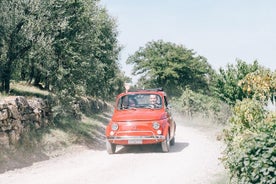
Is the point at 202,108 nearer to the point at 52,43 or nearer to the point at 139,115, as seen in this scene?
the point at 52,43

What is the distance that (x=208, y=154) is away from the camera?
12.7 m

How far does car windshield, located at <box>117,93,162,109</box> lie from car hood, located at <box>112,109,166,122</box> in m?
0.46

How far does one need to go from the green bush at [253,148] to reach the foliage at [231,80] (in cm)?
3259

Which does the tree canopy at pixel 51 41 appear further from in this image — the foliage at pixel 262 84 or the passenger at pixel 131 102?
the foliage at pixel 262 84

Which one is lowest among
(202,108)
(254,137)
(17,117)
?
(202,108)

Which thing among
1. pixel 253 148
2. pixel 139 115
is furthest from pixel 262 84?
pixel 139 115

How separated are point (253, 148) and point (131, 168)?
16.3 feet

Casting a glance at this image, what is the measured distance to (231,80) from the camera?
40.2 metres

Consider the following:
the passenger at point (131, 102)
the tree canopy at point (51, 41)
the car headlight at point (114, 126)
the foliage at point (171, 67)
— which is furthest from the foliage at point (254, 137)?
the foliage at point (171, 67)

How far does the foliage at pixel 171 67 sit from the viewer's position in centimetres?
7231

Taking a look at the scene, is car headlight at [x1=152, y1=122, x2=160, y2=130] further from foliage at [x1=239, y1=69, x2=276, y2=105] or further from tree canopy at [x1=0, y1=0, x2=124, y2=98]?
tree canopy at [x1=0, y1=0, x2=124, y2=98]

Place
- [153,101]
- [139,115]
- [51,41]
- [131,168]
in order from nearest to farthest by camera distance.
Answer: [131,168]
[139,115]
[153,101]
[51,41]

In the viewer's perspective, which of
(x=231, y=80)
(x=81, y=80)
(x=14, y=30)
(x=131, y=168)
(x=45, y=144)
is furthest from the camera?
(x=231, y=80)

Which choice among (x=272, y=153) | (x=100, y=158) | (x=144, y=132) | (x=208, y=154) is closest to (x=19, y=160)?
(x=100, y=158)
